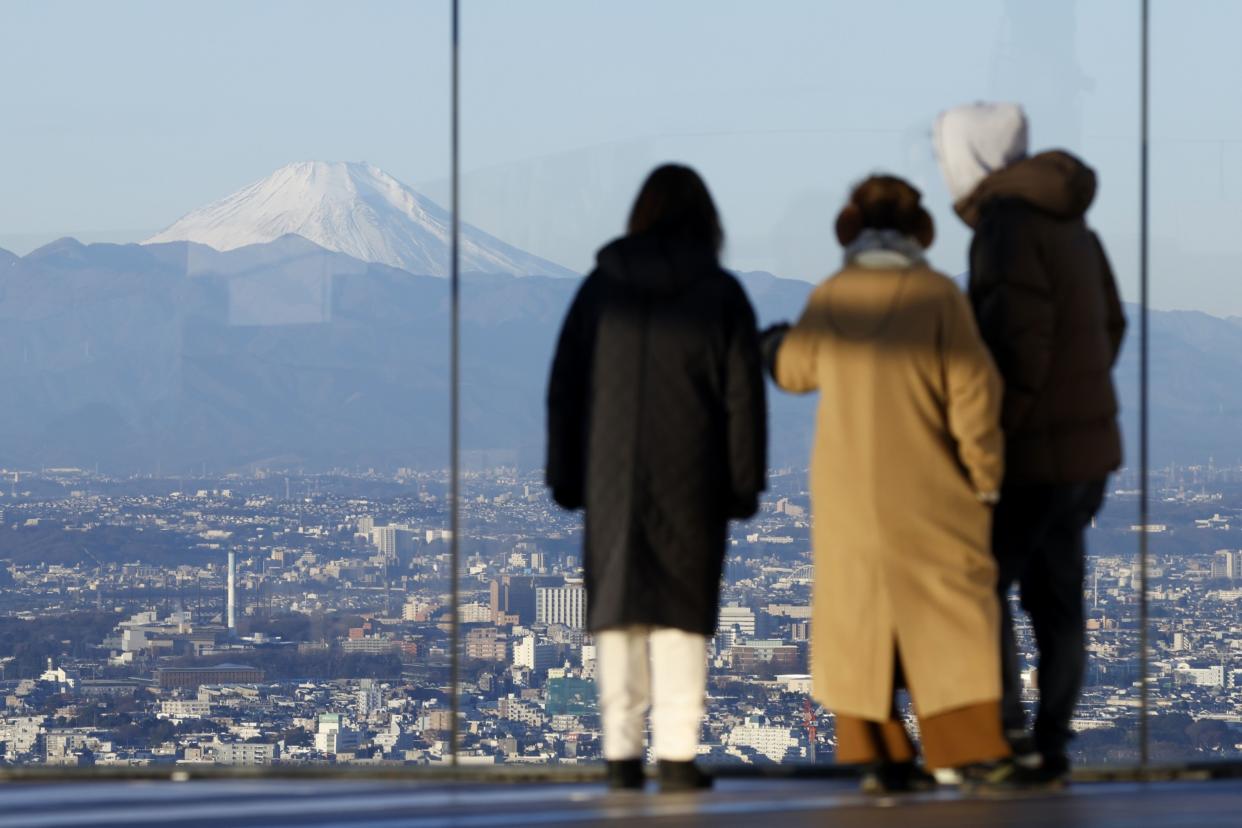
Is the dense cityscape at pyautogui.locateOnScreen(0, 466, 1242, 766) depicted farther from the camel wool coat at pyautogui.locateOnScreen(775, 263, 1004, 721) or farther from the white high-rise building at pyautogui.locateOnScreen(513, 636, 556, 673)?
the camel wool coat at pyautogui.locateOnScreen(775, 263, 1004, 721)

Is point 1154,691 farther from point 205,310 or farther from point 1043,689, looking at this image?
point 205,310

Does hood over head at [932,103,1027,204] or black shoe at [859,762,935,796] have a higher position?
hood over head at [932,103,1027,204]

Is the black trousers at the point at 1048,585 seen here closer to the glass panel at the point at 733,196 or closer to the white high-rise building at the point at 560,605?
the glass panel at the point at 733,196

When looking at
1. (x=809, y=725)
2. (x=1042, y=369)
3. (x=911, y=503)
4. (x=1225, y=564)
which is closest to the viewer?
(x=911, y=503)

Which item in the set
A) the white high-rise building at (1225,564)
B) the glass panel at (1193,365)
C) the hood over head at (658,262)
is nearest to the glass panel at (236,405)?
the hood over head at (658,262)

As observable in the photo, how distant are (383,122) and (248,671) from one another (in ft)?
4.17

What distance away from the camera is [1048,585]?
3568 mm

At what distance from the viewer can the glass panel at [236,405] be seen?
4105 millimetres

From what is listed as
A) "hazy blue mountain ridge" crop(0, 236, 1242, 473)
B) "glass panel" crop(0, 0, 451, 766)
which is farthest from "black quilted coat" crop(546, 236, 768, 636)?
"glass panel" crop(0, 0, 451, 766)

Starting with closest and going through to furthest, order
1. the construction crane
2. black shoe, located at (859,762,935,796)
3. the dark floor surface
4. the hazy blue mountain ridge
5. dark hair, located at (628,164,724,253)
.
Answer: the dark floor surface, black shoe, located at (859,762,935,796), dark hair, located at (628,164,724,253), the construction crane, the hazy blue mountain ridge

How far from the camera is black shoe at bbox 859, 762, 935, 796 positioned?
3.41 metres

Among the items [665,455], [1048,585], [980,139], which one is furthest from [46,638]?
[980,139]

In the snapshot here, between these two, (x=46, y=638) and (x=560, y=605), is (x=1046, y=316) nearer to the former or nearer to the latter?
(x=560, y=605)

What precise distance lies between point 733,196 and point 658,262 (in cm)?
62
